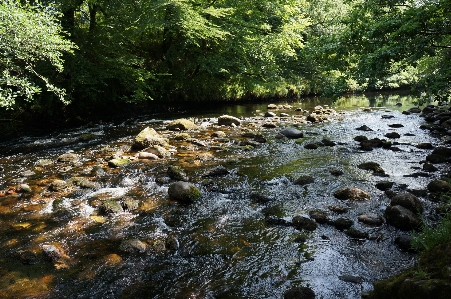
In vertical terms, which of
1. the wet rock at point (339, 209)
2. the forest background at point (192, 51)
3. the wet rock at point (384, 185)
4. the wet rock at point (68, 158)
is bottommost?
the wet rock at point (339, 209)

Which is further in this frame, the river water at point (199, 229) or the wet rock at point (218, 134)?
the wet rock at point (218, 134)

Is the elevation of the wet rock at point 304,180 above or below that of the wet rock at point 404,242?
above

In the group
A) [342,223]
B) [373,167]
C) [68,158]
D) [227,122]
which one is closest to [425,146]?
[373,167]

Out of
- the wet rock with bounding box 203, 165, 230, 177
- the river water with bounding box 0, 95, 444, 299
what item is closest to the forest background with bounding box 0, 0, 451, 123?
the river water with bounding box 0, 95, 444, 299

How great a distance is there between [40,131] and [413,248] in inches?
599

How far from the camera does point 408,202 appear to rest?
5.90 meters

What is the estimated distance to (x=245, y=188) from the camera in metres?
7.57

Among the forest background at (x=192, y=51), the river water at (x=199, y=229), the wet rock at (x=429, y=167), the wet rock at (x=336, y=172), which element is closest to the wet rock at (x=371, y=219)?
the river water at (x=199, y=229)

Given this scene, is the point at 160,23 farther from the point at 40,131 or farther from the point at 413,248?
the point at 413,248

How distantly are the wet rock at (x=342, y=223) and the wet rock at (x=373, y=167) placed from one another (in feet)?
10.6

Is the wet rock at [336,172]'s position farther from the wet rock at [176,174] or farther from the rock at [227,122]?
the rock at [227,122]

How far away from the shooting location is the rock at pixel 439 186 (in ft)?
22.1

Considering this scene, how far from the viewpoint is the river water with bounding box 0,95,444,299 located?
14.0 feet

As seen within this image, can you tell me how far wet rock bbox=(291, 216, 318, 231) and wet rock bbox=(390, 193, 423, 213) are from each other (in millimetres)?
1720
